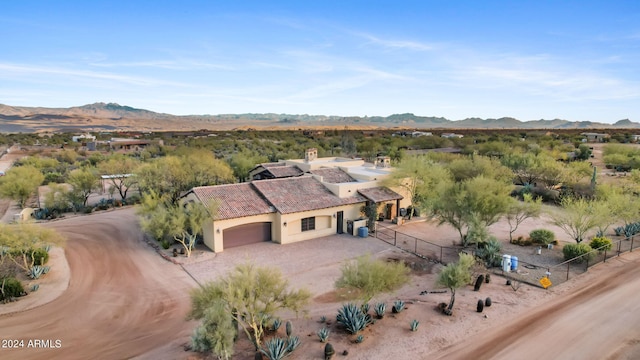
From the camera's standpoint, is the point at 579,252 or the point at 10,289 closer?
the point at 10,289

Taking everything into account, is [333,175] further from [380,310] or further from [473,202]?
[380,310]

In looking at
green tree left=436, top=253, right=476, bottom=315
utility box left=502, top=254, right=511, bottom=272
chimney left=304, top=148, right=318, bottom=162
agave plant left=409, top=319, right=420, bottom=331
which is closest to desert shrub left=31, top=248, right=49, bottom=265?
agave plant left=409, top=319, right=420, bottom=331

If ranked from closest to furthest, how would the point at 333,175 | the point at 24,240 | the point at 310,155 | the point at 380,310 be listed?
the point at 380,310 → the point at 24,240 → the point at 333,175 → the point at 310,155

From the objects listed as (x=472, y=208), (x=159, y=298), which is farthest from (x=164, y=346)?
(x=472, y=208)

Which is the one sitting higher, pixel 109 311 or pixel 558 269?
pixel 558 269

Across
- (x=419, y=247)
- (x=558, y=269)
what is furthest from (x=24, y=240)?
(x=558, y=269)

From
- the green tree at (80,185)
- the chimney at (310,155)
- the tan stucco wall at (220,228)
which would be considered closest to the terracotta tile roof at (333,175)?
the chimney at (310,155)

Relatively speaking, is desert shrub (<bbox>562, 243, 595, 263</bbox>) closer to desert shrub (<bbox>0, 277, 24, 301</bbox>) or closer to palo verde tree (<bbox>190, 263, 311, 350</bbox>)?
palo verde tree (<bbox>190, 263, 311, 350</bbox>)
